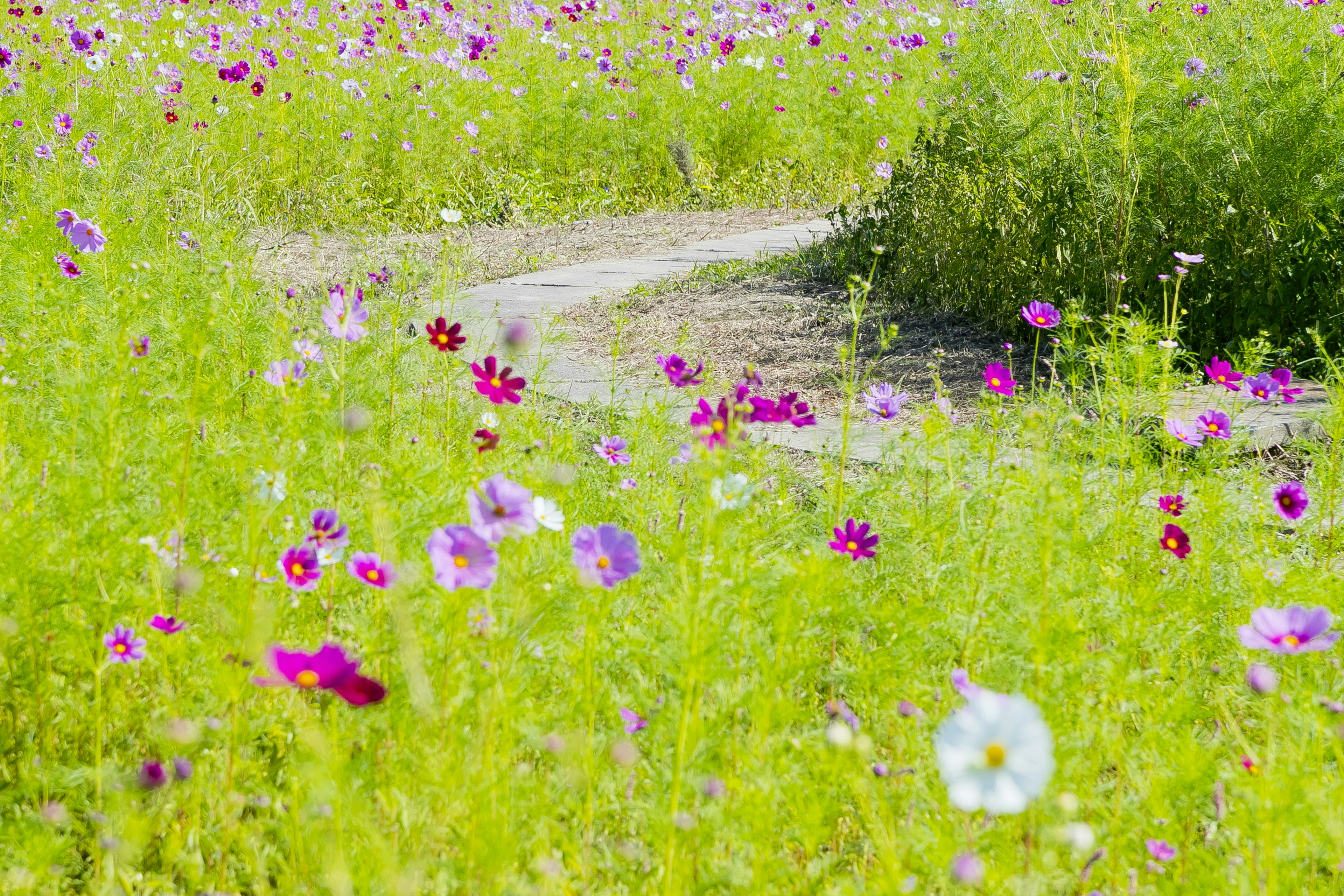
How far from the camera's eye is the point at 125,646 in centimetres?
156

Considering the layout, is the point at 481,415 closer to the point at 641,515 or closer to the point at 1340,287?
the point at 641,515

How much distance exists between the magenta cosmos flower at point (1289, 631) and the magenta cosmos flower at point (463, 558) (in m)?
0.91

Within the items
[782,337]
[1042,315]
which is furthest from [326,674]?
[782,337]

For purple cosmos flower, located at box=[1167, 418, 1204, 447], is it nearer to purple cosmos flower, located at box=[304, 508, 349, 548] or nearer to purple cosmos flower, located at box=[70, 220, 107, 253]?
purple cosmos flower, located at box=[304, 508, 349, 548]

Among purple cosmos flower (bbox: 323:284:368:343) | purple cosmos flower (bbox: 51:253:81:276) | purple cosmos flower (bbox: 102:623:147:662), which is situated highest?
purple cosmos flower (bbox: 51:253:81:276)

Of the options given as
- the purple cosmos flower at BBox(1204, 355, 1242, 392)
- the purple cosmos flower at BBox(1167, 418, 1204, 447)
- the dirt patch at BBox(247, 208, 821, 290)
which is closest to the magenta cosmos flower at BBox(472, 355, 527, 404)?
the purple cosmos flower at BBox(1167, 418, 1204, 447)

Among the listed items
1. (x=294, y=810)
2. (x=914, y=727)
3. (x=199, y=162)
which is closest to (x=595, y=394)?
(x=914, y=727)

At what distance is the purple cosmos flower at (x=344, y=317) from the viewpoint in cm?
201

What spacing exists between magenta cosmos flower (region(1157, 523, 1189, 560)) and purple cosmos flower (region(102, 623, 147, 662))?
5.08 ft

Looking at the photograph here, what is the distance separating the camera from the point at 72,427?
221cm

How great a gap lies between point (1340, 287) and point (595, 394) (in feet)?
7.27

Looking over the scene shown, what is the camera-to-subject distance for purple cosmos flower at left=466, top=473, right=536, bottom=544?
1292mm

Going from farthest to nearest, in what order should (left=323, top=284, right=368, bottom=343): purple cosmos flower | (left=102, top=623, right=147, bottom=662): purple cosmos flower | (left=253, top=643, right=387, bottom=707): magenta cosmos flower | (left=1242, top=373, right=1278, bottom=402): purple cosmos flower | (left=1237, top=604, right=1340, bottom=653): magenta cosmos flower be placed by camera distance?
(left=1242, top=373, right=1278, bottom=402): purple cosmos flower
(left=323, top=284, right=368, bottom=343): purple cosmos flower
(left=102, top=623, right=147, bottom=662): purple cosmos flower
(left=1237, top=604, right=1340, bottom=653): magenta cosmos flower
(left=253, top=643, right=387, bottom=707): magenta cosmos flower

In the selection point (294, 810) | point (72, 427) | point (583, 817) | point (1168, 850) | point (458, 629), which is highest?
point (72, 427)
